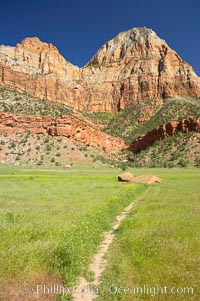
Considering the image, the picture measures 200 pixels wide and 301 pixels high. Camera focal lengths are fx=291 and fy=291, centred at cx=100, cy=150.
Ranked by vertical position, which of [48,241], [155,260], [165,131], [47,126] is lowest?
[155,260]

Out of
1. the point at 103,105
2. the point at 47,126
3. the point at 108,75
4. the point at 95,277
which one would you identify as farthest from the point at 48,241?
the point at 108,75

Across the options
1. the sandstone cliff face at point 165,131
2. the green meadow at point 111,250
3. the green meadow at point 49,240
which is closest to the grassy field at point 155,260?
the green meadow at point 111,250

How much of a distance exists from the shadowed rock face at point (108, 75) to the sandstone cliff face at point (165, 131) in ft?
140

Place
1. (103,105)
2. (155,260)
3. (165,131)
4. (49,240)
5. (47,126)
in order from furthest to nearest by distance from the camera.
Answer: (103,105) < (165,131) < (47,126) < (49,240) < (155,260)

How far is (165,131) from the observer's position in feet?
345

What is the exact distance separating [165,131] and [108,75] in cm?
8717

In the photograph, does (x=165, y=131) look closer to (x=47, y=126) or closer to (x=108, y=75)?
(x=47, y=126)

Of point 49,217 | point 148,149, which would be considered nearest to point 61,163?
point 148,149

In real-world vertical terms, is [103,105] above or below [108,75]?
below

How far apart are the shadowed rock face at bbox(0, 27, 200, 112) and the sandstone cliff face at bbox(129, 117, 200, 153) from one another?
4273cm

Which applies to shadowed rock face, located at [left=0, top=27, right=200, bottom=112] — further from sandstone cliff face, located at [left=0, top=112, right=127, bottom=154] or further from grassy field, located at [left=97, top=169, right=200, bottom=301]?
grassy field, located at [left=97, top=169, right=200, bottom=301]

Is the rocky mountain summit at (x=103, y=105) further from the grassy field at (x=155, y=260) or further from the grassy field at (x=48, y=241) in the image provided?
the grassy field at (x=155, y=260)

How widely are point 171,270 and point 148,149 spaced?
98.2 meters

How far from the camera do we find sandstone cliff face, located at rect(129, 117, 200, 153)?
96.2m
